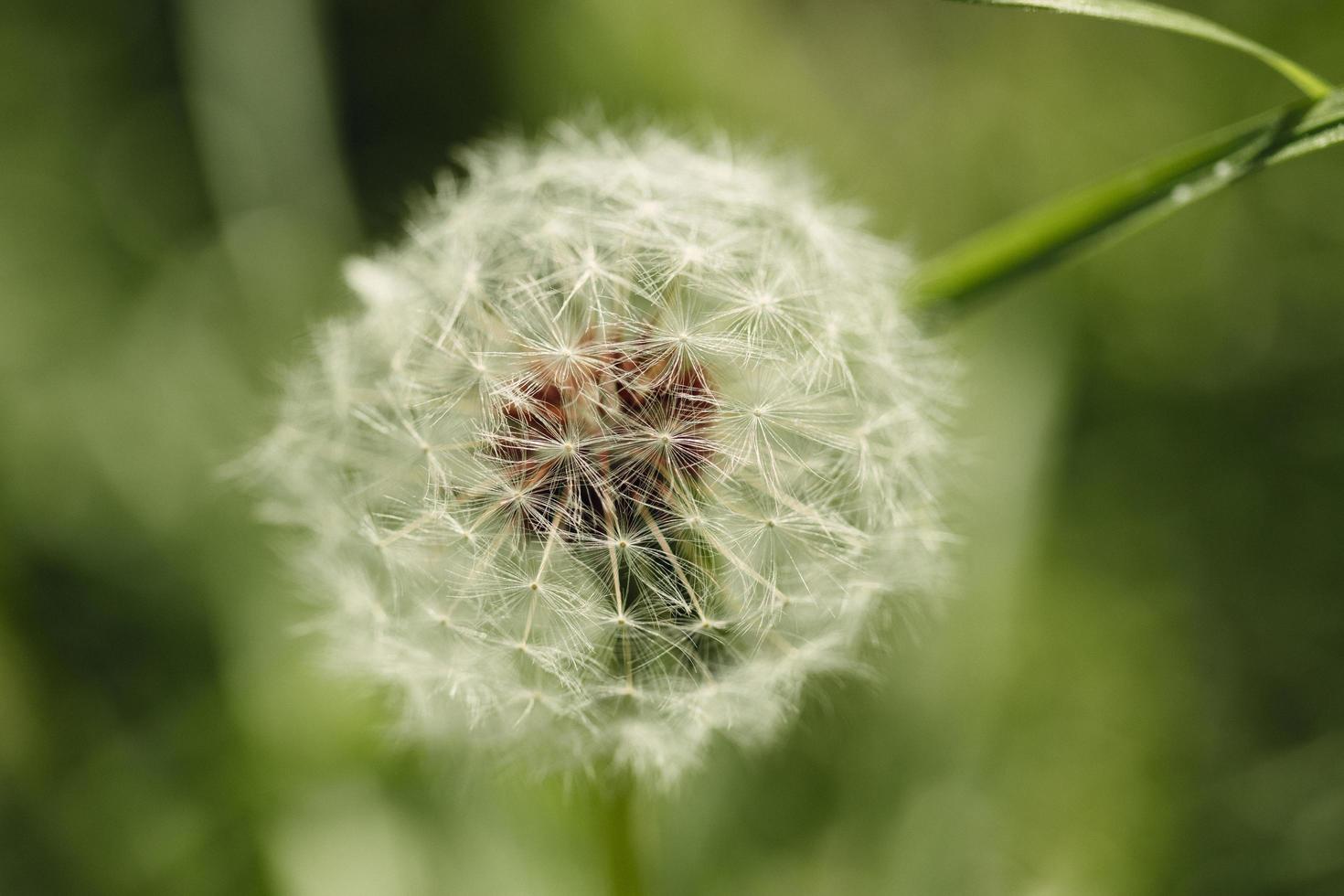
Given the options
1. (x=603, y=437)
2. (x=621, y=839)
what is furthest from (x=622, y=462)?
(x=621, y=839)

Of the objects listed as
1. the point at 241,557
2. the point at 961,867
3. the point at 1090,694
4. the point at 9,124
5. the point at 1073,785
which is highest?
the point at 9,124

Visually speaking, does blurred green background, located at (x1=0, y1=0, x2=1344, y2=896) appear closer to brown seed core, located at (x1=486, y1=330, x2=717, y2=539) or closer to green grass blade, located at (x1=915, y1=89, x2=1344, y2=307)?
green grass blade, located at (x1=915, y1=89, x2=1344, y2=307)

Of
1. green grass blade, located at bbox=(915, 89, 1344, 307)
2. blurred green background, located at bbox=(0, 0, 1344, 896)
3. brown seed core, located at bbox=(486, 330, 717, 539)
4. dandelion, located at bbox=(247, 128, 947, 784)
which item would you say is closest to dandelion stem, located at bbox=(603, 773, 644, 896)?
dandelion, located at bbox=(247, 128, 947, 784)

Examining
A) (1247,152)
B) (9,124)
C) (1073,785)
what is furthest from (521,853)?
(9,124)

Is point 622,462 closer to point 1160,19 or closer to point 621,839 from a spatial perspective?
point 621,839

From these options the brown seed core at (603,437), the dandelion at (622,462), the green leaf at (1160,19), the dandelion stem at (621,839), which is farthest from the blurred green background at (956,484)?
the green leaf at (1160,19)

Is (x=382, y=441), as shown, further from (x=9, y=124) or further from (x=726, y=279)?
(x=9, y=124)
